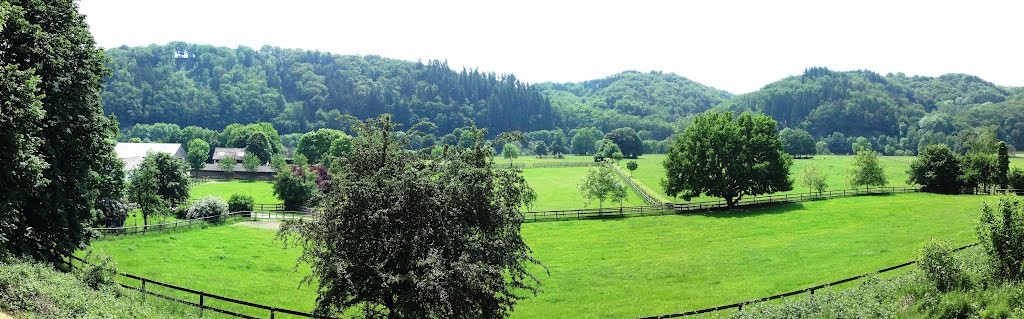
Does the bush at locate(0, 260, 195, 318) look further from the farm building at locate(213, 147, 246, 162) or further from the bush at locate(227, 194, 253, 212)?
the farm building at locate(213, 147, 246, 162)

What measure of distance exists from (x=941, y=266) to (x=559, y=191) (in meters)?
57.0

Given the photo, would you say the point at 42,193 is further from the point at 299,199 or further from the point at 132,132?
the point at 132,132

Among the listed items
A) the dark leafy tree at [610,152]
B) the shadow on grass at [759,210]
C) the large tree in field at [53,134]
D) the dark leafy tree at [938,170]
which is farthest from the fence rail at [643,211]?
the dark leafy tree at [610,152]

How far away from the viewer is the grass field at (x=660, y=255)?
2742 centimetres

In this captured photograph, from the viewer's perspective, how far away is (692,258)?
117ft

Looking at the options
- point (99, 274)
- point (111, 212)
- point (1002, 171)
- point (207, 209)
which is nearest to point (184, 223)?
point (111, 212)

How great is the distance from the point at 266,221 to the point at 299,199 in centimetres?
808

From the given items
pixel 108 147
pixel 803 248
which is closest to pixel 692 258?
pixel 803 248

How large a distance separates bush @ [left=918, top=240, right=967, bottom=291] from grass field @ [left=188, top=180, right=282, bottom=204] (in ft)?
200

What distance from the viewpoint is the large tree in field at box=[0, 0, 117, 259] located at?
19.4 meters

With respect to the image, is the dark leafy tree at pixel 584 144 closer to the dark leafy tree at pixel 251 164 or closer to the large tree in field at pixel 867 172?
the dark leafy tree at pixel 251 164

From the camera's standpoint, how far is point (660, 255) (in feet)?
123

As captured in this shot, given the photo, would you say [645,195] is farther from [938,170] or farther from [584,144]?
[584,144]

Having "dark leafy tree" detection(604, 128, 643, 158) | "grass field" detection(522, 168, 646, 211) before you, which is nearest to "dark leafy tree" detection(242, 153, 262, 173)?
"grass field" detection(522, 168, 646, 211)
